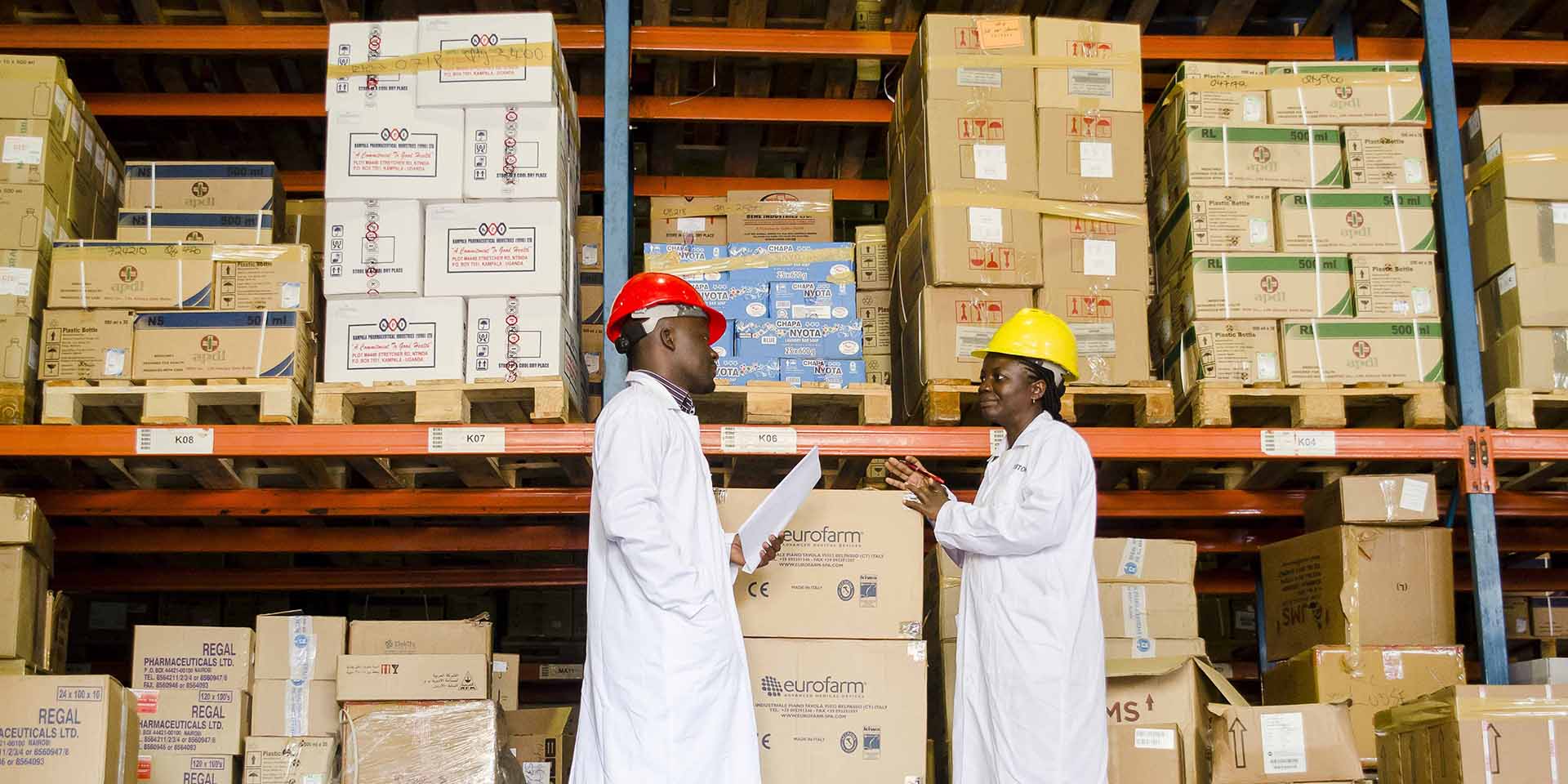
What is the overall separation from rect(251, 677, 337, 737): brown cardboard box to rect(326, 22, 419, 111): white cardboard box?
2383 mm

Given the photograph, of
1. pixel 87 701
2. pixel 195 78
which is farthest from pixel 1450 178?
pixel 195 78

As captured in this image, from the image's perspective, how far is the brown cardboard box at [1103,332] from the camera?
6.23 m

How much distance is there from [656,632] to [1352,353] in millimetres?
3437

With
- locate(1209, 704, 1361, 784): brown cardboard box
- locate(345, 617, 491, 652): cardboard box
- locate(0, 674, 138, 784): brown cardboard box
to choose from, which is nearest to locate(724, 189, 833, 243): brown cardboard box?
locate(345, 617, 491, 652): cardboard box

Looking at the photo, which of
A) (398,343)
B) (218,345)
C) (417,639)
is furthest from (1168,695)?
(218,345)

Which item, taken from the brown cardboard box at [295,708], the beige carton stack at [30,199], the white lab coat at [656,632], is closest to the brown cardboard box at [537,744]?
the brown cardboard box at [295,708]

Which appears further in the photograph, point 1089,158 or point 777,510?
point 1089,158

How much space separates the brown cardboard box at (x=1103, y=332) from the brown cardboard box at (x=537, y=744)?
2.86m

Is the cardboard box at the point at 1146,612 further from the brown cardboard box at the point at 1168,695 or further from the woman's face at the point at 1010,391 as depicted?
the woman's face at the point at 1010,391

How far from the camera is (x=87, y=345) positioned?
236 inches

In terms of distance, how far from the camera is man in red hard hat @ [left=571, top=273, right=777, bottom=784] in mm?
4398

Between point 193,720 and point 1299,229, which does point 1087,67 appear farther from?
point 193,720

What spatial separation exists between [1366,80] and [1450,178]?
574 millimetres

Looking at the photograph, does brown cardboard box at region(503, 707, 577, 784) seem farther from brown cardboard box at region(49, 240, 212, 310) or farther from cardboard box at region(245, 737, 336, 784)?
brown cardboard box at region(49, 240, 212, 310)
